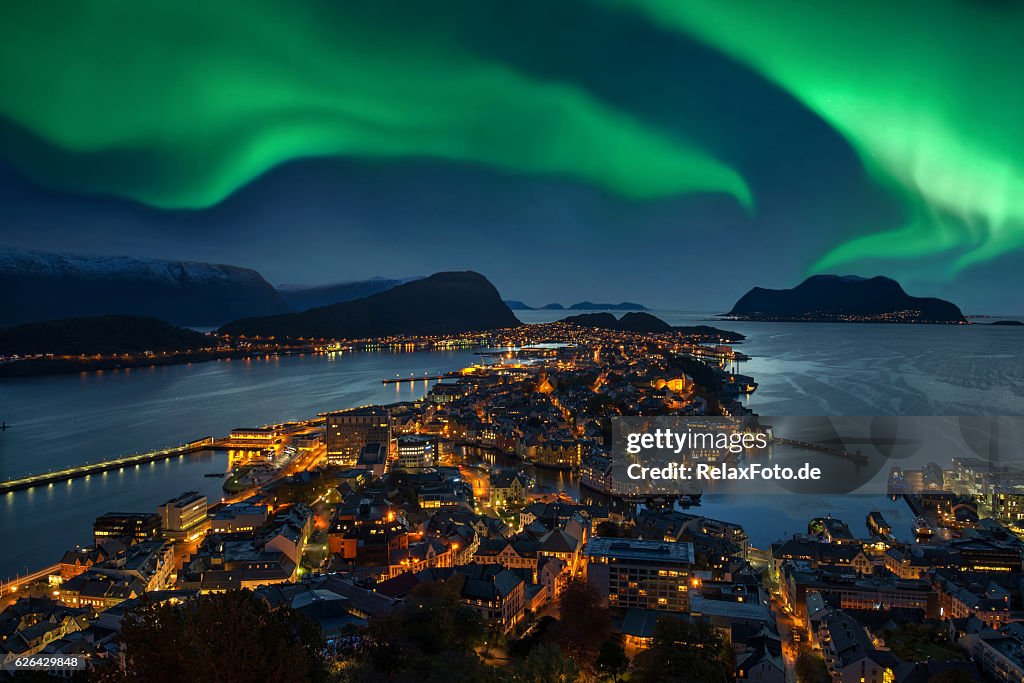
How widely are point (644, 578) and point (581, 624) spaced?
1.13 metres

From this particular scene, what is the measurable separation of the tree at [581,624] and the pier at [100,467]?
28.9 feet

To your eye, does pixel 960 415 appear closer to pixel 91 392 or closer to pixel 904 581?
pixel 904 581

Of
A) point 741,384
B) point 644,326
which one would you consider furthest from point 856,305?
point 741,384

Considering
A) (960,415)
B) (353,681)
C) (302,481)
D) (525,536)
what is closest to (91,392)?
(302,481)

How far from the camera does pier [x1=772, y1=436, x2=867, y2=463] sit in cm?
1064

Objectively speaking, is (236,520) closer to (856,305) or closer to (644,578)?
A: (644,578)

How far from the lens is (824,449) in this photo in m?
11.1

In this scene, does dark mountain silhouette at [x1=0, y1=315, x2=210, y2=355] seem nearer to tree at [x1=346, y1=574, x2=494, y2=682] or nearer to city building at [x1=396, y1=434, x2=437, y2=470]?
city building at [x1=396, y1=434, x2=437, y2=470]

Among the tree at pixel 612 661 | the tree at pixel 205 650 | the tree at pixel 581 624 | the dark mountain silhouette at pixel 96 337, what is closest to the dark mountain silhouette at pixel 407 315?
the dark mountain silhouette at pixel 96 337

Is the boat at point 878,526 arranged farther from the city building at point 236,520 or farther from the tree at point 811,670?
the city building at point 236,520

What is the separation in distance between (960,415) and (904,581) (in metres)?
9.72

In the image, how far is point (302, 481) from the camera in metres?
9.29

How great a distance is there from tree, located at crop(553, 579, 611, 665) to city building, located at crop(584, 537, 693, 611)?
62 centimetres

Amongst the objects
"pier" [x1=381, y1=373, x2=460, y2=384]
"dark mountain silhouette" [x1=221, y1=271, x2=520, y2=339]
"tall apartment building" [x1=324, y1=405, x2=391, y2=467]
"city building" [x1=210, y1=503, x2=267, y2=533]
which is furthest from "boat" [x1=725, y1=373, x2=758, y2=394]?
"dark mountain silhouette" [x1=221, y1=271, x2=520, y2=339]
